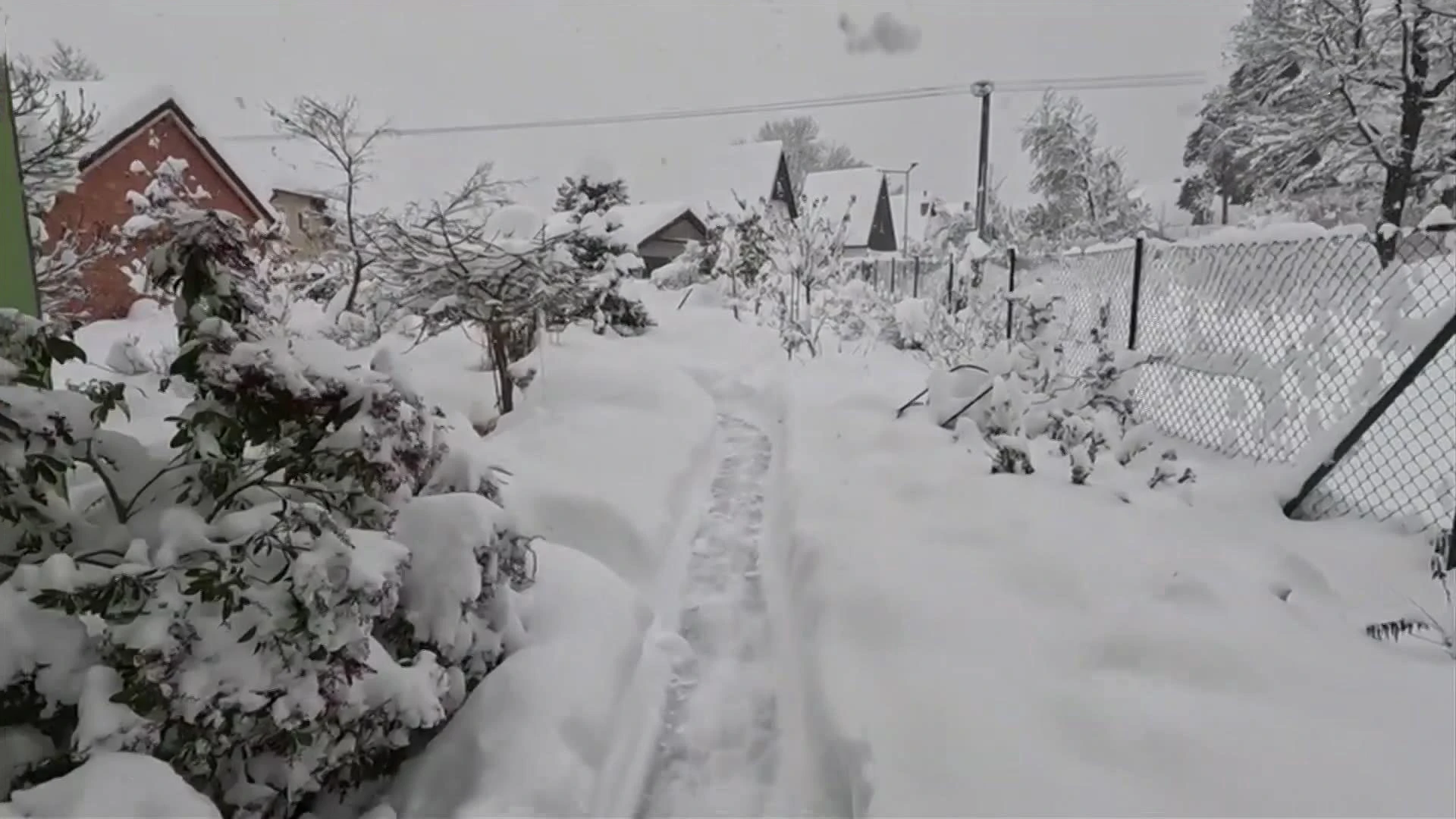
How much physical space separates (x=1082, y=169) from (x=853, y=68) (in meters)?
18.3

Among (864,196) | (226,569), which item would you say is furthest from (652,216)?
(226,569)

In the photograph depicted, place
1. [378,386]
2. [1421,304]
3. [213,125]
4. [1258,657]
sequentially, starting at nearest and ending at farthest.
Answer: [378,386] < [1258,657] < [1421,304] < [213,125]

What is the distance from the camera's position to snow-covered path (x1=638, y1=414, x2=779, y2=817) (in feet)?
6.93

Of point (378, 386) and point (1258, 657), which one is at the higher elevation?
point (378, 386)

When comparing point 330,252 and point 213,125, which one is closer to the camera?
point 330,252

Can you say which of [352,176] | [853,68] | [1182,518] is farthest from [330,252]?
[1182,518]

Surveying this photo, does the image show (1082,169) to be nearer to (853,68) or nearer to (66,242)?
(853,68)

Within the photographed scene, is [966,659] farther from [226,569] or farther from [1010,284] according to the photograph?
[1010,284]

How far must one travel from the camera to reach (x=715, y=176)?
26.9 meters

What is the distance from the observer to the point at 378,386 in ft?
5.82

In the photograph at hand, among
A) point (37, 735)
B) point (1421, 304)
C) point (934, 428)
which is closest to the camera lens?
point (37, 735)

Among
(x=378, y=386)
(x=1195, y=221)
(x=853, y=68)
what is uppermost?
(x=853, y=68)

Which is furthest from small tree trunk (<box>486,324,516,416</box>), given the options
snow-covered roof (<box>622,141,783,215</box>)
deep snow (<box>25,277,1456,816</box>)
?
snow-covered roof (<box>622,141,783,215</box>)

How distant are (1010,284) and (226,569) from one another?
6.37 meters
